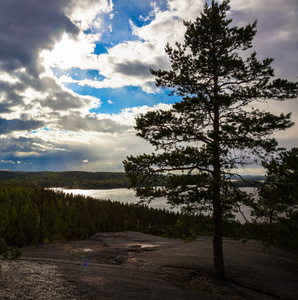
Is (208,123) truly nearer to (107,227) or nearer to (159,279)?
(159,279)

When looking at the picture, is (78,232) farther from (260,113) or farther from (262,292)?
(260,113)

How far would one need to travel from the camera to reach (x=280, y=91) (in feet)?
42.8

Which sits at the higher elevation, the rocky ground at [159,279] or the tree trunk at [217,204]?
the tree trunk at [217,204]

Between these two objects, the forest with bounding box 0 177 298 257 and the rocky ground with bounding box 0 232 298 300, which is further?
the forest with bounding box 0 177 298 257

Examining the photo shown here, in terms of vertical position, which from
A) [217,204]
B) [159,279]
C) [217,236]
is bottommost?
[159,279]

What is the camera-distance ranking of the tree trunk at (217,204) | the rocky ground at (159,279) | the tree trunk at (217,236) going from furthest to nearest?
the tree trunk at (217,236), the tree trunk at (217,204), the rocky ground at (159,279)

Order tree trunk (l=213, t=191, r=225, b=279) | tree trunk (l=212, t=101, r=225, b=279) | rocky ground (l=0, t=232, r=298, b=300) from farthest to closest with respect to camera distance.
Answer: tree trunk (l=213, t=191, r=225, b=279), tree trunk (l=212, t=101, r=225, b=279), rocky ground (l=0, t=232, r=298, b=300)

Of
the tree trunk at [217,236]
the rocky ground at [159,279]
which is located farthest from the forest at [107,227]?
the rocky ground at [159,279]

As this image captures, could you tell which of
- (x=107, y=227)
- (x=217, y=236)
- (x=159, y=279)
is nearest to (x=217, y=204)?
(x=217, y=236)

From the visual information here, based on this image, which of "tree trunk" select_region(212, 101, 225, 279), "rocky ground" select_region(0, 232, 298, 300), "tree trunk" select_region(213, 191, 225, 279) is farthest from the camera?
"tree trunk" select_region(213, 191, 225, 279)

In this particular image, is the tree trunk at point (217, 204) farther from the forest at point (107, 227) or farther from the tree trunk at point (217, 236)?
the forest at point (107, 227)

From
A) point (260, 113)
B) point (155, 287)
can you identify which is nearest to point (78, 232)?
point (155, 287)

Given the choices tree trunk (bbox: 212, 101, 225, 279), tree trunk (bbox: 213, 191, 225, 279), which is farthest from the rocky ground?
tree trunk (bbox: 212, 101, 225, 279)

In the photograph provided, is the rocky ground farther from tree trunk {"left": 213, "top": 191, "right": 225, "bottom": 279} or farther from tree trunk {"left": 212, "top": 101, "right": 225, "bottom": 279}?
tree trunk {"left": 212, "top": 101, "right": 225, "bottom": 279}
